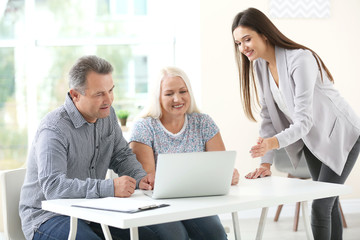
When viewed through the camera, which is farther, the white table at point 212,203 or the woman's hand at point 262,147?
the woman's hand at point 262,147

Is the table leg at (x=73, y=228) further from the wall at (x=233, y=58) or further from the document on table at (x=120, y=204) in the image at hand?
the wall at (x=233, y=58)

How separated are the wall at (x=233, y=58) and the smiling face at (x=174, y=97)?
1866mm

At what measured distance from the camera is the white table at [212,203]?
1580mm

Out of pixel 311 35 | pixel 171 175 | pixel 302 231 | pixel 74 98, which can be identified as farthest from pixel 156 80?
pixel 311 35

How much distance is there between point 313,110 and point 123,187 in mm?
1046

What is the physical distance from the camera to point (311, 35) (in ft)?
14.8

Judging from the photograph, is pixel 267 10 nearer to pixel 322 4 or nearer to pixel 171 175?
pixel 322 4

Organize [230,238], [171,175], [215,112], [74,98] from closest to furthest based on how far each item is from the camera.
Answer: [171,175] < [74,98] < [230,238] < [215,112]

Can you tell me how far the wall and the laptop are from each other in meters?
2.51

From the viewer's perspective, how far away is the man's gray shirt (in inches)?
74.9

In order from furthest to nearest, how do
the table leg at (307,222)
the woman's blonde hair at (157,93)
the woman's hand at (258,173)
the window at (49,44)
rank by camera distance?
the window at (49,44)
the woman's blonde hair at (157,93)
the woman's hand at (258,173)
the table leg at (307,222)

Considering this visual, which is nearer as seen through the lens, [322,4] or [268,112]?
[268,112]

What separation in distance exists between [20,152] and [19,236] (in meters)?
2.69

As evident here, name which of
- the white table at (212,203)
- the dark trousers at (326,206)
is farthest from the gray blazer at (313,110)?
the white table at (212,203)
